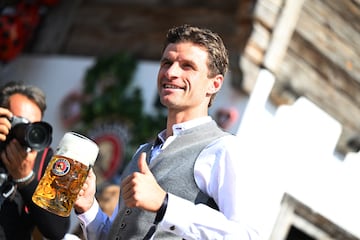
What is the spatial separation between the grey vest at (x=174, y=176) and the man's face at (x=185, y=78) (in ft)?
0.25

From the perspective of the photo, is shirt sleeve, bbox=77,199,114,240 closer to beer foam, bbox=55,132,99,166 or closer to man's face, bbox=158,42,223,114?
beer foam, bbox=55,132,99,166

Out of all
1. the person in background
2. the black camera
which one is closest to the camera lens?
the black camera

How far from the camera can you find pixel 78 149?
73.5 inches

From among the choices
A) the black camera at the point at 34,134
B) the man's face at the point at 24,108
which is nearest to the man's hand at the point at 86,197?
the black camera at the point at 34,134

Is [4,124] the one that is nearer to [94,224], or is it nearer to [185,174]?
[94,224]

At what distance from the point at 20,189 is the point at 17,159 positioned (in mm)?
113

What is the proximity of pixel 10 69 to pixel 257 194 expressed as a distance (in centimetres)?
442

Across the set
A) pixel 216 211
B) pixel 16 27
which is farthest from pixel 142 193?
pixel 16 27

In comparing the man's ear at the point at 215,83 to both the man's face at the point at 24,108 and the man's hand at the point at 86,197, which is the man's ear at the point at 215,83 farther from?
the man's face at the point at 24,108

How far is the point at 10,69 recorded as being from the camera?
593cm

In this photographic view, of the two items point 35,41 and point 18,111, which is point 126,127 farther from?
point 18,111

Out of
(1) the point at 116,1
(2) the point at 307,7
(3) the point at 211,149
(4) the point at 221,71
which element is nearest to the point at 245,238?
(3) the point at 211,149

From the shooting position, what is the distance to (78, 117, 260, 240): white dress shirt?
66.8 inches

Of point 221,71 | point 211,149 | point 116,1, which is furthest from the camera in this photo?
point 116,1
